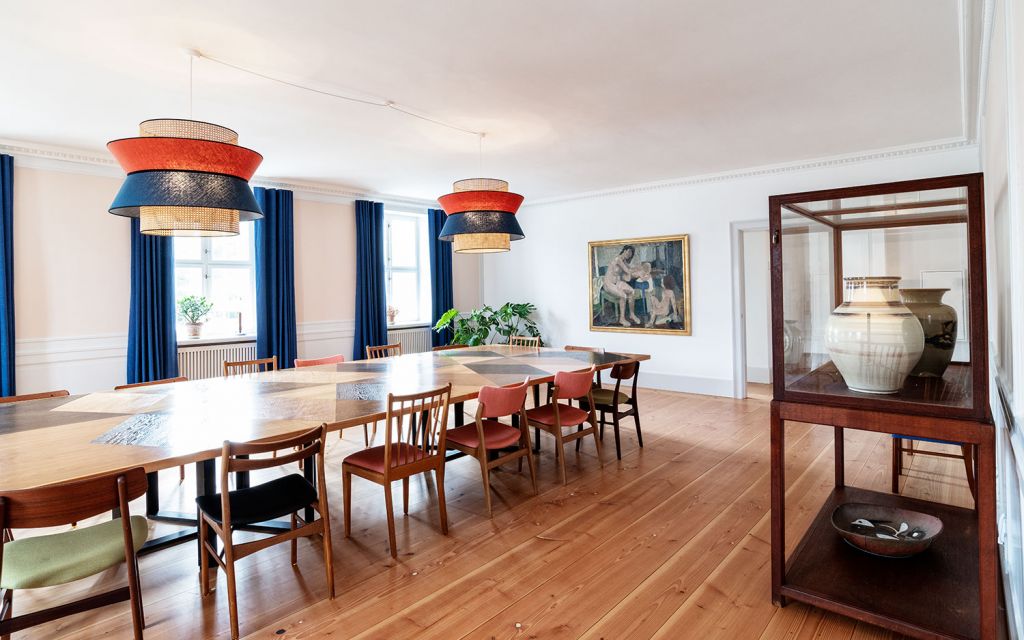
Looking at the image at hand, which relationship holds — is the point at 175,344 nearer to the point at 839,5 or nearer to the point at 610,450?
the point at 610,450

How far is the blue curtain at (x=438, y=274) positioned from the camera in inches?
328

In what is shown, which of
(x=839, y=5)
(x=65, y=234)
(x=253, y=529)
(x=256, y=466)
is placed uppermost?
(x=839, y=5)

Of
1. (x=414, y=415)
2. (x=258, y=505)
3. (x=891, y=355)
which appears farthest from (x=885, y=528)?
(x=258, y=505)

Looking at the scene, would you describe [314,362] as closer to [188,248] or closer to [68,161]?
[188,248]

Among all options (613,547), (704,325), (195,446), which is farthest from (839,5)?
(704,325)

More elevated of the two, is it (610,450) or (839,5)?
(839,5)

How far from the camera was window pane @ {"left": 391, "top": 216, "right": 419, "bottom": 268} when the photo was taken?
8.26 meters

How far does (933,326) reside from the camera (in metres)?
1.96

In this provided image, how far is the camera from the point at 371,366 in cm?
446

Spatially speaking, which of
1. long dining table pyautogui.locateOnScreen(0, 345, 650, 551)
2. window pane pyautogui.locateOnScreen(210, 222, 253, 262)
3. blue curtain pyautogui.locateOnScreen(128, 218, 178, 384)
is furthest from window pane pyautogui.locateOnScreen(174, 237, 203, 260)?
long dining table pyautogui.locateOnScreen(0, 345, 650, 551)

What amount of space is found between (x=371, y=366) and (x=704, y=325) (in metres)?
4.31

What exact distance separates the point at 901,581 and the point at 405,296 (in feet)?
23.7

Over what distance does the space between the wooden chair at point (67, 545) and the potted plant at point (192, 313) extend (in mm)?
4432

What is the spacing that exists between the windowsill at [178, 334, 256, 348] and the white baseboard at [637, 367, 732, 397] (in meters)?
5.06
